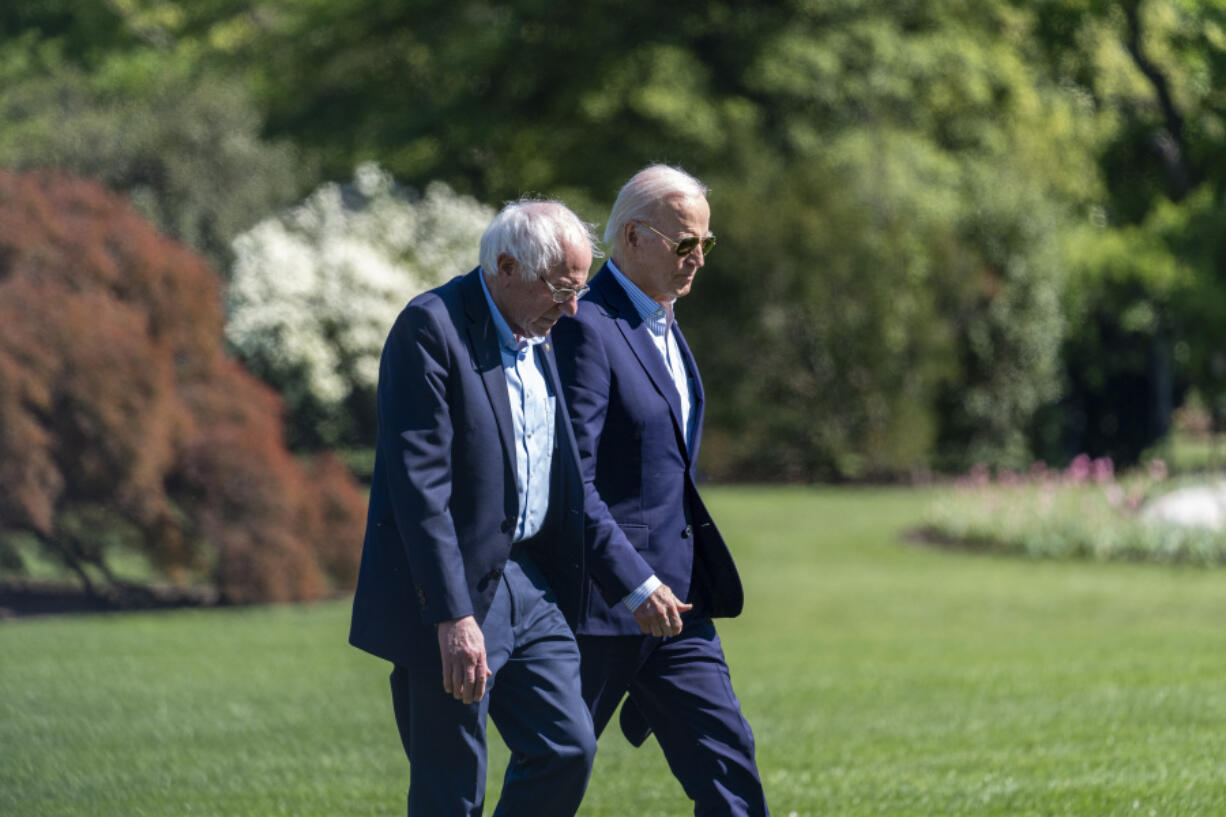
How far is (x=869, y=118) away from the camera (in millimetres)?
30328

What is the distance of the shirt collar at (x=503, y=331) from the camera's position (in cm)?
421

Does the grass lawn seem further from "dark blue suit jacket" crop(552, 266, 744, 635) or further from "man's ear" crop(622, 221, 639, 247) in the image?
"man's ear" crop(622, 221, 639, 247)

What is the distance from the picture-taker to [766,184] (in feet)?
91.2

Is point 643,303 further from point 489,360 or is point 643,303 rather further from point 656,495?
point 489,360

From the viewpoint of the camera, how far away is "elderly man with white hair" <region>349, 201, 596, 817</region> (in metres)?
3.98

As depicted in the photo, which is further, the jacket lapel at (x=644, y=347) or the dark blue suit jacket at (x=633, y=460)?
the jacket lapel at (x=644, y=347)

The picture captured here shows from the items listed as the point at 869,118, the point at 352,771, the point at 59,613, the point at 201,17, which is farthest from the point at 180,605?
the point at 201,17

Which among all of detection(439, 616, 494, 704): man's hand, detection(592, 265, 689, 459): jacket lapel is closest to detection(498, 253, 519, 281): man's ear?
detection(592, 265, 689, 459): jacket lapel

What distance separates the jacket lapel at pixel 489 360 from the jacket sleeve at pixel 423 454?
10 centimetres

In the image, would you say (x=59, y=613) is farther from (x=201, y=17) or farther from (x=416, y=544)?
(x=201, y=17)

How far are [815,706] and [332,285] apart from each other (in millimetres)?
17864

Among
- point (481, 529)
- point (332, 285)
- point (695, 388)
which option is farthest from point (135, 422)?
point (332, 285)

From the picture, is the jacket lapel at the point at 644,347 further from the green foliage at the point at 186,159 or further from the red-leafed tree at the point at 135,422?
the green foliage at the point at 186,159

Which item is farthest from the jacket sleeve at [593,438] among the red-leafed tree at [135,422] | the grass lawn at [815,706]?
the red-leafed tree at [135,422]
